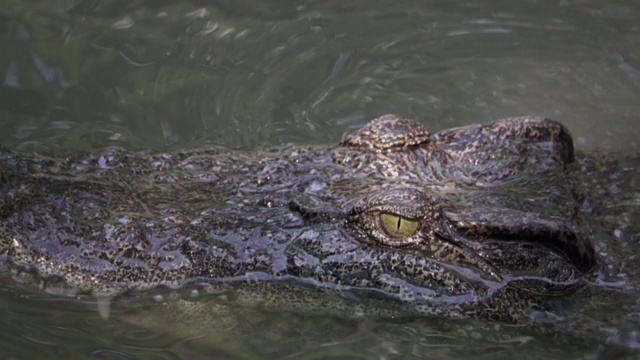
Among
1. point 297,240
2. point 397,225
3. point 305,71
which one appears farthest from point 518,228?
point 305,71

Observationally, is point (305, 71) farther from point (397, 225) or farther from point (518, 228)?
point (518, 228)

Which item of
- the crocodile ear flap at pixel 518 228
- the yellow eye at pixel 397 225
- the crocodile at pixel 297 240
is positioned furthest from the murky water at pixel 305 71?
the yellow eye at pixel 397 225

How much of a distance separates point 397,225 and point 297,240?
1.52 ft

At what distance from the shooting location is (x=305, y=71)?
6727 mm

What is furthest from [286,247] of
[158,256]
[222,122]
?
[222,122]

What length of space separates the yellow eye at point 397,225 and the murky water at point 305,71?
105 cm

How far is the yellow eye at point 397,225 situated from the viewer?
3963mm

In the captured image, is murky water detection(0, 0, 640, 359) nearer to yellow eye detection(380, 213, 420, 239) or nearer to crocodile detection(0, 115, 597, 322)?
crocodile detection(0, 115, 597, 322)

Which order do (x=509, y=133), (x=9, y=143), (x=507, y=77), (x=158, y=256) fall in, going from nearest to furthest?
(x=158, y=256)
(x=509, y=133)
(x=9, y=143)
(x=507, y=77)

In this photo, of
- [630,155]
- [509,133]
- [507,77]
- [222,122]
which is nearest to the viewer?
[509,133]

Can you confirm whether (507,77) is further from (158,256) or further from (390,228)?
(158,256)

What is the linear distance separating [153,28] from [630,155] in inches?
150

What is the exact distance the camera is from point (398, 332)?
13.4 feet

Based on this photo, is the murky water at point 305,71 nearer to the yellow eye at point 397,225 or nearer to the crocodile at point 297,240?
the crocodile at point 297,240
